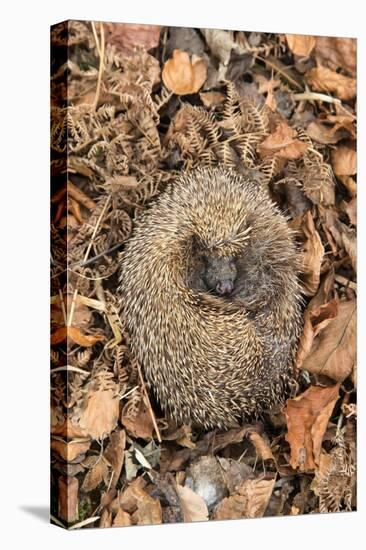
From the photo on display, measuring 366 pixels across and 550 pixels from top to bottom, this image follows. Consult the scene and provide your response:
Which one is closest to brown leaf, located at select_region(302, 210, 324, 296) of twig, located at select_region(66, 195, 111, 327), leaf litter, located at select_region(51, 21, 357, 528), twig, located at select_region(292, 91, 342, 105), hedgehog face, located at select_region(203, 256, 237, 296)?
leaf litter, located at select_region(51, 21, 357, 528)

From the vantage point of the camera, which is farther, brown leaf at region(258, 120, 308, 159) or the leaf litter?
brown leaf at region(258, 120, 308, 159)

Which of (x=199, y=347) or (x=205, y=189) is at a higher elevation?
(x=205, y=189)

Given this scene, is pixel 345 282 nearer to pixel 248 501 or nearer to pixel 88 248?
pixel 248 501

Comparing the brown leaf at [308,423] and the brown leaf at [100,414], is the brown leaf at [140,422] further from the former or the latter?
the brown leaf at [308,423]

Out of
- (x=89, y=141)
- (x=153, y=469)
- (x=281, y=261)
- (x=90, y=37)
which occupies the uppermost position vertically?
(x=90, y=37)

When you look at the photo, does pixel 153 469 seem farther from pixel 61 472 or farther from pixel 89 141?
pixel 89 141

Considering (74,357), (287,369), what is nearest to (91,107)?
(74,357)

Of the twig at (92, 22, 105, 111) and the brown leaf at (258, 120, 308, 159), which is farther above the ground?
the twig at (92, 22, 105, 111)

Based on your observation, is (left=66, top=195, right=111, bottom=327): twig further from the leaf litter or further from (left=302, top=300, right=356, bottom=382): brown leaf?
(left=302, top=300, right=356, bottom=382): brown leaf

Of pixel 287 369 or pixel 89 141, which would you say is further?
pixel 287 369
